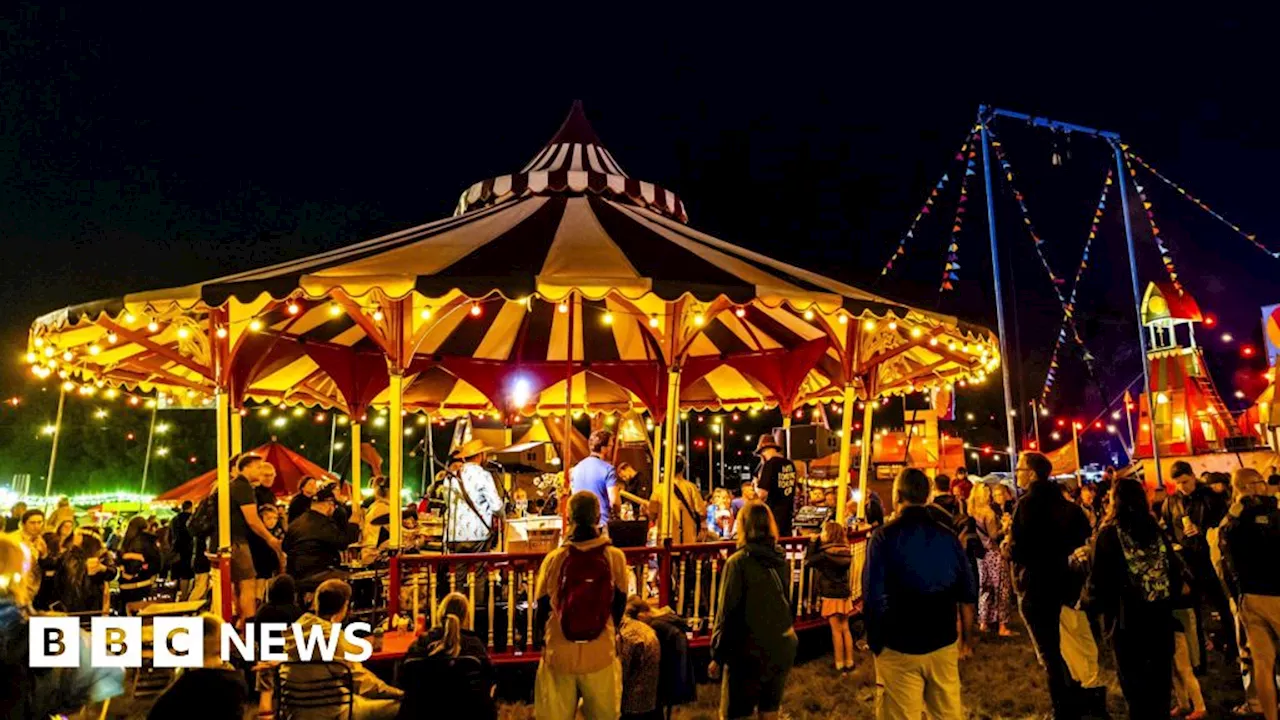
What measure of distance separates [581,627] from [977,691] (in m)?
3.99

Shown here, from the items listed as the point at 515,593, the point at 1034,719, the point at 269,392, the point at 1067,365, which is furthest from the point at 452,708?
the point at 1067,365

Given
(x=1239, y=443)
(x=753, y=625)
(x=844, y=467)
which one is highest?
(x=844, y=467)

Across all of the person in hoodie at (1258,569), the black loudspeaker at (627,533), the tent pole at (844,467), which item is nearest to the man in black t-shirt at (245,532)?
the black loudspeaker at (627,533)

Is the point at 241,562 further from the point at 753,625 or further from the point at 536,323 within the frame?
the point at 536,323

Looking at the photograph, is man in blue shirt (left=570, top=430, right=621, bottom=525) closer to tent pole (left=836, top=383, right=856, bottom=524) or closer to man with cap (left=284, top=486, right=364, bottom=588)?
man with cap (left=284, top=486, right=364, bottom=588)

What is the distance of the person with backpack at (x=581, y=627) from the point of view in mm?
4473

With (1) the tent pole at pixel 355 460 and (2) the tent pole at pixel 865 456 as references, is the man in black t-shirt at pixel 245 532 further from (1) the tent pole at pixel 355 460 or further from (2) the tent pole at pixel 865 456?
(2) the tent pole at pixel 865 456

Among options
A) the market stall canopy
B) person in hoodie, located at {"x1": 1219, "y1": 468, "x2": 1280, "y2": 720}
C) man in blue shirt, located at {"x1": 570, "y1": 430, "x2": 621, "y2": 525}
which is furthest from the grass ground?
the market stall canopy

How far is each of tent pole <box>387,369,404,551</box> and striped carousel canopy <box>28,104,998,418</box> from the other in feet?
0.87

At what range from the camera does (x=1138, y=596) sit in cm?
493

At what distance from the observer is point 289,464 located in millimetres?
18969

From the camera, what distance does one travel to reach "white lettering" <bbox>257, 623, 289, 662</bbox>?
495 cm

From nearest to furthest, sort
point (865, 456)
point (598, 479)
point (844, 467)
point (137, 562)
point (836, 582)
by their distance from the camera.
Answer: point (836, 582)
point (598, 479)
point (844, 467)
point (865, 456)
point (137, 562)

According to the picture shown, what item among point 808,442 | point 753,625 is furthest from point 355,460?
point 753,625
